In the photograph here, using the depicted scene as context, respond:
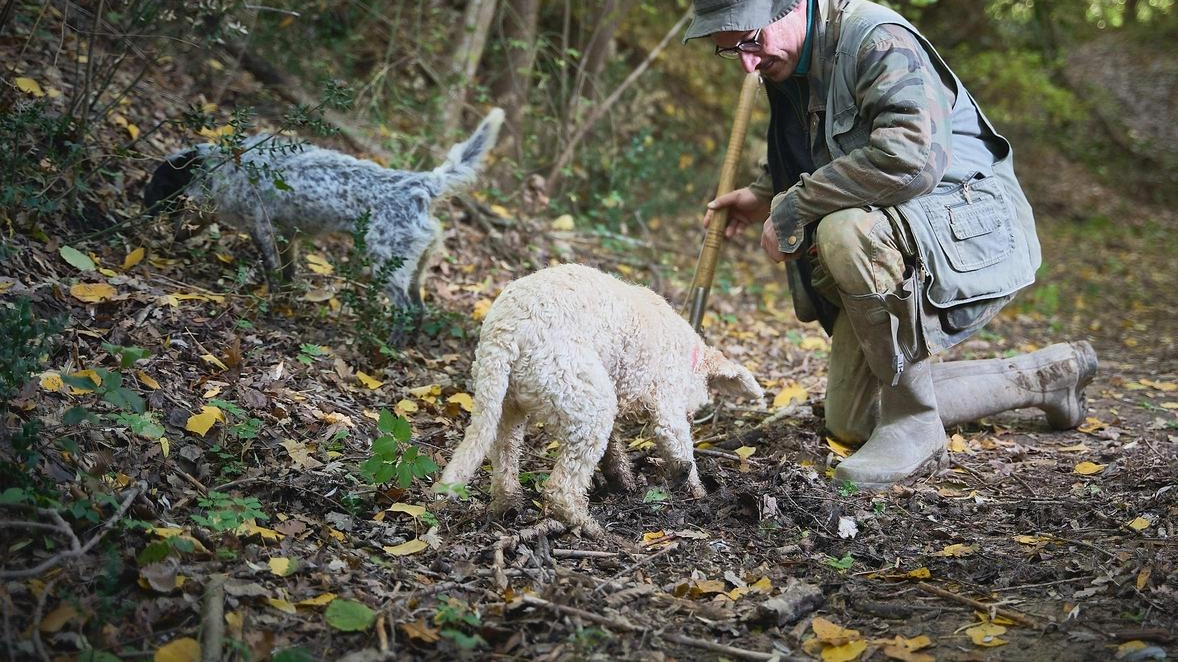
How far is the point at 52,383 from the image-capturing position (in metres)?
3.34

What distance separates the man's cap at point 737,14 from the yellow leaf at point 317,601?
2612 mm

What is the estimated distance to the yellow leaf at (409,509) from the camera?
337 cm

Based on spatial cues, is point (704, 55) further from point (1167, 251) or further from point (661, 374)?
point (661, 374)

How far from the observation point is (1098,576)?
10.1ft

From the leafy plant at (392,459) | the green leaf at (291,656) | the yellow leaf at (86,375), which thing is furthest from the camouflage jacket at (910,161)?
the yellow leaf at (86,375)

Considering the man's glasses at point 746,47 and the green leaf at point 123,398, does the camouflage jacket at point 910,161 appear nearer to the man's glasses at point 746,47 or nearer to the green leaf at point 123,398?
the man's glasses at point 746,47

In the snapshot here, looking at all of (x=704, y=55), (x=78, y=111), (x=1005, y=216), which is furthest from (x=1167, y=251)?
(x=78, y=111)

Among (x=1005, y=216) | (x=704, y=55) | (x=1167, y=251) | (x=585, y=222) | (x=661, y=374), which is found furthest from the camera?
(x=1167, y=251)

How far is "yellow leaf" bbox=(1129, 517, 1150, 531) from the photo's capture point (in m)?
3.41

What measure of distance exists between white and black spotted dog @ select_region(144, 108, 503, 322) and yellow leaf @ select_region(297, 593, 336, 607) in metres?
2.44

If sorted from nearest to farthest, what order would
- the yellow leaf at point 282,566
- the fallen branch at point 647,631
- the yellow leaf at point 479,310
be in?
the fallen branch at point 647,631, the yellow leaf at point 282,566, the yellow leaf at point 479,310

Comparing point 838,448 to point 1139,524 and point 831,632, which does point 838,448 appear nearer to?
point 1139,524

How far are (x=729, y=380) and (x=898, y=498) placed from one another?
91 centimetres

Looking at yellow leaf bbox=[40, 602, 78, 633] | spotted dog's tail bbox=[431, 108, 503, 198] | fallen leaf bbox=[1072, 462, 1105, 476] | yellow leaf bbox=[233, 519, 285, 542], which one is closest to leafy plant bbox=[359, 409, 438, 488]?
yellow leaf bbox=[233, 519, 285, 542]
